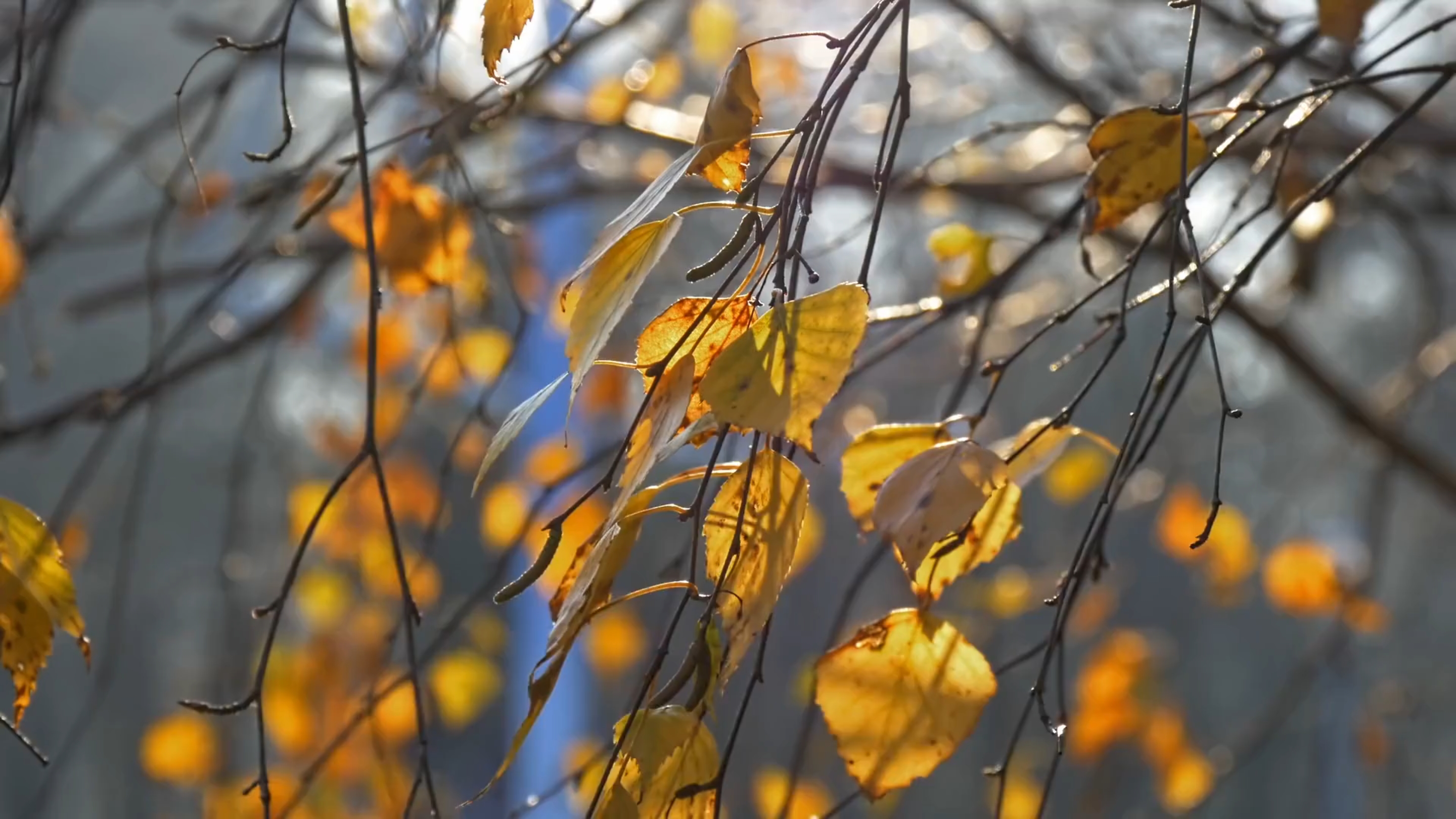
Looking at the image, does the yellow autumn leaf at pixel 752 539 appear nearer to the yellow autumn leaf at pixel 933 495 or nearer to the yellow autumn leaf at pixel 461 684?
the yellow autumn leaf at pixel 933 495

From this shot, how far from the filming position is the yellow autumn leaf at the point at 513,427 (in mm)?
305

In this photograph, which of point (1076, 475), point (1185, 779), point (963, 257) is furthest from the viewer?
point (1185, 779)

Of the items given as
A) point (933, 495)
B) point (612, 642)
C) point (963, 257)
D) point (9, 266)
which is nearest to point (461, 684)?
point (612, 642)

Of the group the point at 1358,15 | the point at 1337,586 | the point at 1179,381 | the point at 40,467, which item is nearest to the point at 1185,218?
the point at 1179,381

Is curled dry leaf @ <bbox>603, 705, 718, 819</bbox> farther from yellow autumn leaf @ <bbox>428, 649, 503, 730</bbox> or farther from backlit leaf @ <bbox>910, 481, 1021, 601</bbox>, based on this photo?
yellow autumn leaf @ <bbox>428, 649, 503, 730</bbox>

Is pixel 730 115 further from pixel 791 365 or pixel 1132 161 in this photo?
pixel 1132 161

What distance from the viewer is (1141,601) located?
4645 millimetres

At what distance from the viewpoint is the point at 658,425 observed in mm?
297

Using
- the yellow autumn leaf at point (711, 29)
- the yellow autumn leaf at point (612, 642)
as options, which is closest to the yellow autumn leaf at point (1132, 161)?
the yellow autumn leaf at point (711, 29)

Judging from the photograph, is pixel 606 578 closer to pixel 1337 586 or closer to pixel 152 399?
pixel 152 399

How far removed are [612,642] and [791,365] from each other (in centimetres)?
166

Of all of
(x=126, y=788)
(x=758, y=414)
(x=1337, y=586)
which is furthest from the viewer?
(x=126, y=788)

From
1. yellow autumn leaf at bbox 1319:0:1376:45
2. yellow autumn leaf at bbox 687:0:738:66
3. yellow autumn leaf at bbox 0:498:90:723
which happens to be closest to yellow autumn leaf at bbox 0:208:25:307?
yellow autumn leaf at bbox 0:498:90:723

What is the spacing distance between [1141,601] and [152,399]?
4.37m
